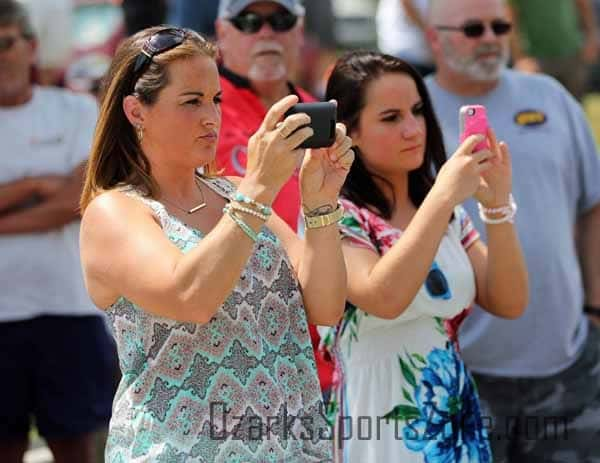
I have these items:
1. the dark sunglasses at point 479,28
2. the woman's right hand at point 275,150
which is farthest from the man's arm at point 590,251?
the woman's right hand at point 275,150

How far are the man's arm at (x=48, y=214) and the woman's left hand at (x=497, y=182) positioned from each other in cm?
177

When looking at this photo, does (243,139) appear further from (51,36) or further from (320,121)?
(51,36)

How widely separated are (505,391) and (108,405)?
1.64 metres

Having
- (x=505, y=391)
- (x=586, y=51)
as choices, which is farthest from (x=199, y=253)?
(x=586, y=51)

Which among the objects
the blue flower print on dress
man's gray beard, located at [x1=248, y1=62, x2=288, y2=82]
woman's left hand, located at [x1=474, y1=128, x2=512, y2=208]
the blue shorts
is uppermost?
man's gray beard, located at [x1=248, y1=62, x2=288, y2=82]

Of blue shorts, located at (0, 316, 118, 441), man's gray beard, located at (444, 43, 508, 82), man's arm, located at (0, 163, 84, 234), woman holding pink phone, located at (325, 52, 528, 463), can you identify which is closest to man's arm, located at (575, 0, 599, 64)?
man's gray beard, located at (444, 43, 508, 82)

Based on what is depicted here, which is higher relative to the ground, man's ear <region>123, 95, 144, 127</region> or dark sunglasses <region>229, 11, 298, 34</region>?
dark sunglasses <region>229, 11, 298, 34</region>

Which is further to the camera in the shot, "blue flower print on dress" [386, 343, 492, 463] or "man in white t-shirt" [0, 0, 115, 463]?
"man in white t-shirt" [0, 0, 115, 463]

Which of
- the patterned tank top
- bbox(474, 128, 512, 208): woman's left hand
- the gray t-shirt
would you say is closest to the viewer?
the patterned tank top

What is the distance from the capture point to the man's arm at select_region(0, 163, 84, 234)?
15.9 feet

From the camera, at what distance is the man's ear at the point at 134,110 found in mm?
2967

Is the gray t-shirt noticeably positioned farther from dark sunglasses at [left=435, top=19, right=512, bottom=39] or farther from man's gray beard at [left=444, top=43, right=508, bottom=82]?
dark sunglasses at [left=435, top=19, right=512, bottom=39]

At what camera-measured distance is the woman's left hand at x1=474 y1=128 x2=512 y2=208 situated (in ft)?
12.0

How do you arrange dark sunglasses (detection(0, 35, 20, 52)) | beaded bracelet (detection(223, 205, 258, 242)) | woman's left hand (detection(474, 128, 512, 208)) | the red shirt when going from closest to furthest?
beaded bracelet (detection(223, 205, 258, 242))
woman's left hand (detection(474, 128, 512, 208))
the red shirt
dark sunglasses (detection(0, 35, 20, 52))
